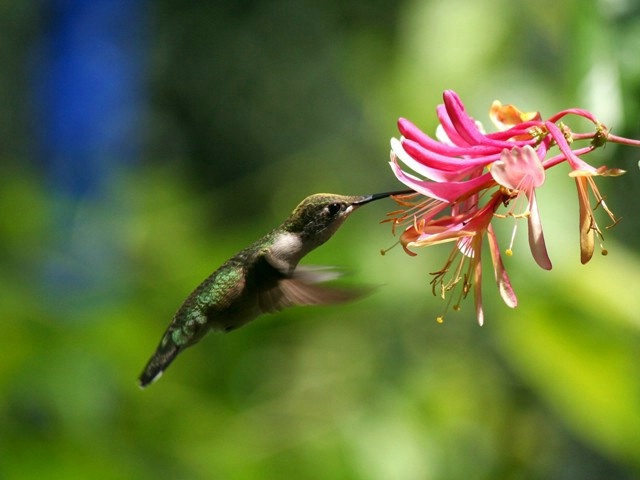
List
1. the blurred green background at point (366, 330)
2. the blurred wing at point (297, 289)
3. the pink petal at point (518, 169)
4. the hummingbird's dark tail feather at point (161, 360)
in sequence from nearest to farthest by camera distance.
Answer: the pink petal at point (518, 169)
the blurred wing at point (297, 289)
the hummingbird's dark tail feather at point (161, 360)
the blurred green background at point (366, 330)

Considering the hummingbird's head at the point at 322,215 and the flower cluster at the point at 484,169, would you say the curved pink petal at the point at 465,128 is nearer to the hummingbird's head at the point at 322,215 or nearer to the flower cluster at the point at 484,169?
the flower cluster at the point at 484,169

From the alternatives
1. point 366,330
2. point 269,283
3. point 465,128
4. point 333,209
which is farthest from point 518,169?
point 366,330

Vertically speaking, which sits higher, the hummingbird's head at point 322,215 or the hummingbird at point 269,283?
the hummingbird's head at point 322,215

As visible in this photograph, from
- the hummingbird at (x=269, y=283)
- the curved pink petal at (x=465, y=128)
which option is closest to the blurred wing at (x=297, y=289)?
the hummingbird at (x=269, y=283)

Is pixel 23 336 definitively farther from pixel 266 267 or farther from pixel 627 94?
pixel 627 94

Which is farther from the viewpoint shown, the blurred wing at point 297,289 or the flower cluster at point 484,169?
the blurred wing at point 297,289

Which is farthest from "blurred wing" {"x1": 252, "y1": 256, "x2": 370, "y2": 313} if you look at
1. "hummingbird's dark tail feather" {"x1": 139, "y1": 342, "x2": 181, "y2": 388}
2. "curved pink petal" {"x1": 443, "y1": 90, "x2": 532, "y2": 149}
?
"curved pink petal" {"x1": 443, "y1": 90, "x2": 532, "y2": 149}

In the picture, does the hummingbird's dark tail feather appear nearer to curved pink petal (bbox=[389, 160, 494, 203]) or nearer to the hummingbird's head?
the hummingbird's head

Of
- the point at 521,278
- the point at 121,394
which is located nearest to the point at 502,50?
the point at 521,278

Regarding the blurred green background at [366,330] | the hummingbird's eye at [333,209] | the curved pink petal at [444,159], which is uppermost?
the curved pink petal at [444,159]
